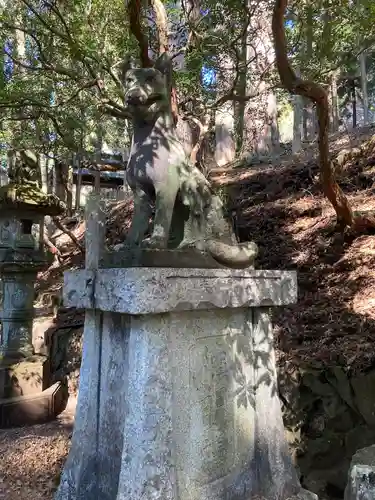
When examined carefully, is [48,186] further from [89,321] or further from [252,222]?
[89,321]

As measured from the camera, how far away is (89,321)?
8.98 ft

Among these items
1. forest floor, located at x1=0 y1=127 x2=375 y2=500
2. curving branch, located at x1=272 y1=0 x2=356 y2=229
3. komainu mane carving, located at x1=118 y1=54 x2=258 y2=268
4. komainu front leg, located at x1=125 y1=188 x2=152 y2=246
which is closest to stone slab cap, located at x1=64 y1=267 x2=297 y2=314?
komainu mane carving, located at x1=118 y1=54 x2=258 y2=268

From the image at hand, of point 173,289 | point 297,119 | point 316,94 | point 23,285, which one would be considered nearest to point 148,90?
point 173,289

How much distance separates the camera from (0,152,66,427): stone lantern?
5.86 m

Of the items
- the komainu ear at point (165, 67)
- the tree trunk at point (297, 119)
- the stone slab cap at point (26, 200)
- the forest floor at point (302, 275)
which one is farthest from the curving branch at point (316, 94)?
the tree trunk at point (297, 119)

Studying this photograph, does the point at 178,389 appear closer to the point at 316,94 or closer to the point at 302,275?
the point at 316,94

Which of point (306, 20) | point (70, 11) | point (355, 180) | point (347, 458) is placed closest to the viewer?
point (347, 458)

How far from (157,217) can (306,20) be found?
15.4ft

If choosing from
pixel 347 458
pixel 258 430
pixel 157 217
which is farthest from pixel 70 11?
pixel 347 458

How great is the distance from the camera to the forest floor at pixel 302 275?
4.40 m

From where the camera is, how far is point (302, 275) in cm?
659

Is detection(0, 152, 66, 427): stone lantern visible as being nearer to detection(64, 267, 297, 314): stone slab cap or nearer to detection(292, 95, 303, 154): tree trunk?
detection(64, 267, 297, 314): stone slab cap

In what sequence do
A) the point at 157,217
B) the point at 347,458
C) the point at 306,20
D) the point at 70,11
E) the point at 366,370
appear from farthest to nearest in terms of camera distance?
the point at 70,11 < the point at 306,20 < the point at 366,370 < the point at 347,458 < the point at 157,217

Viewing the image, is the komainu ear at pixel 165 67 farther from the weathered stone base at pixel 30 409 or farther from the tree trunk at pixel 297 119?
the tree trunk at pixel 297 119
